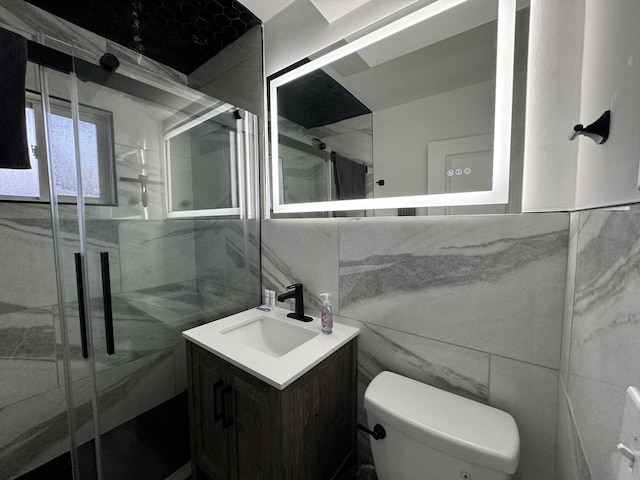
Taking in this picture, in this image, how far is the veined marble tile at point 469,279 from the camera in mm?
792

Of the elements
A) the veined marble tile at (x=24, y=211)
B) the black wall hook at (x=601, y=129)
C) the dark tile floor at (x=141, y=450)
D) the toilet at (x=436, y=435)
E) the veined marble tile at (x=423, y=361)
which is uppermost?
the black wall hook at (x=601, y=129)

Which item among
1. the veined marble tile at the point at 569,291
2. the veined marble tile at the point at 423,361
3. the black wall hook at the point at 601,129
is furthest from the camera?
the veined marble tile at the point at 423,361

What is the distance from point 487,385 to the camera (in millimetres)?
895

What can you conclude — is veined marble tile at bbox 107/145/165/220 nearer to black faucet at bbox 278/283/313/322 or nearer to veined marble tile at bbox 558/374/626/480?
black faucet at bbox 278/283/313/322

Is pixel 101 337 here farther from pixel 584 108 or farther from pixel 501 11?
pixel 501 11

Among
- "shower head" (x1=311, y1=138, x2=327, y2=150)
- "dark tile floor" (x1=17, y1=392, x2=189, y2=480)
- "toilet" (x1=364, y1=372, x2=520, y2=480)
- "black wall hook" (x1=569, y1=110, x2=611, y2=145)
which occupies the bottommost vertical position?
"dark tile floor" (x1=17, y1=392, x2=189, y2=480)

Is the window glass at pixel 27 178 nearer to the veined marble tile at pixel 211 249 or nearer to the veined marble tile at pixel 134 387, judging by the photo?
the veined marble tile at pixel 211 249

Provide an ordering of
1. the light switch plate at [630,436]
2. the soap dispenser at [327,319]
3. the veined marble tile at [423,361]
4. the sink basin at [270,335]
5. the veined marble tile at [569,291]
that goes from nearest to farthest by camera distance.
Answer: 1. the light switch plate at [630,436]
2. the veined marble tile at [569,291]
3. the veined marble tile at [423,361]
4. the soap dispenser at [327,319]
5. the sink basin at [270,335]

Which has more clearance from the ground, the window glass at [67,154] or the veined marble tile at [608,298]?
the window glass at [67,154]

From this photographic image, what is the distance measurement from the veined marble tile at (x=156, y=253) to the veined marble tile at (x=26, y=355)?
51 centimetres

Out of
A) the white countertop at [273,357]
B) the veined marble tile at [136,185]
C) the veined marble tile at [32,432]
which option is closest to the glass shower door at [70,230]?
the veined marble tile at [136,185]

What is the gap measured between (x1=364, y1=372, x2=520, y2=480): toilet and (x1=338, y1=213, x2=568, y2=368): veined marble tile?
8.2 inches

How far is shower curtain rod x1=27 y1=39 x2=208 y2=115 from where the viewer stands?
1.02 meters

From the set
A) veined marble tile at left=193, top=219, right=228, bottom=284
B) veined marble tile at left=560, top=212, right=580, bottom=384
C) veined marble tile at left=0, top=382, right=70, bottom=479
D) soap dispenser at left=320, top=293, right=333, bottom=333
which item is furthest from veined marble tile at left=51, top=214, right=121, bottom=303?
veined marble tile at left=560, top=212, right=580, bottom=384
